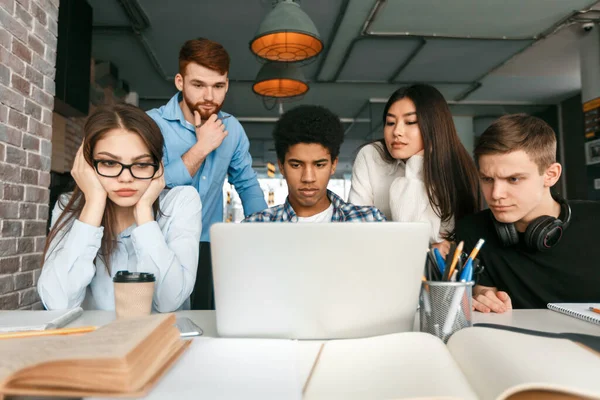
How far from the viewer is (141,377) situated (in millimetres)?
470

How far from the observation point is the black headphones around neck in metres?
1.22

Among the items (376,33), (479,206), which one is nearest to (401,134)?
(479,206)

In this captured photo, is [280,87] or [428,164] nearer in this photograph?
[428,164]

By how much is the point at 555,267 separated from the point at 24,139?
6.71 ft

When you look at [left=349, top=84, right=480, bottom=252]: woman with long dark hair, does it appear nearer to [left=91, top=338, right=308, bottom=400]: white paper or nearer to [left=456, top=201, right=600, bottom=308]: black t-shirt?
[left=456, top=201, right=600, bottom=308]: black t-shirt

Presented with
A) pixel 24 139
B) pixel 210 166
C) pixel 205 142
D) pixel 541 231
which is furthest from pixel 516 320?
pixel 24 139

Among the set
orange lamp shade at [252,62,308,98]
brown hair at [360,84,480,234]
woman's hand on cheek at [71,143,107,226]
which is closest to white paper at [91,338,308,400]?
woman's hand on cheek at [71,143,107,226]

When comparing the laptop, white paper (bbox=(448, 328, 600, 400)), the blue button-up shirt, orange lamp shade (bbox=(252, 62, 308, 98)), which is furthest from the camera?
orange lamp shade (bbox=(252, 62, 308, 98))

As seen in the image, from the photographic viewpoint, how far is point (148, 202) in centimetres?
125

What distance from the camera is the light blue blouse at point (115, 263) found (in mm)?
1144

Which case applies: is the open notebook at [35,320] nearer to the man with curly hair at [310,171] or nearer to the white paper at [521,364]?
the white paper at [521,364]

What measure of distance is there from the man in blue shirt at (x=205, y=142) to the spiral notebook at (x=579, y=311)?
121 cm

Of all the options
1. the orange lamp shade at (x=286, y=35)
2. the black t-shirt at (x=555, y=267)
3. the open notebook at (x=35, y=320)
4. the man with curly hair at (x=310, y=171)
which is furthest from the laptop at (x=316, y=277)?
the orange lamp shade at (x=286, y=35)

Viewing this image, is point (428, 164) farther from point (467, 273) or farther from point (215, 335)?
point (215, 335)
